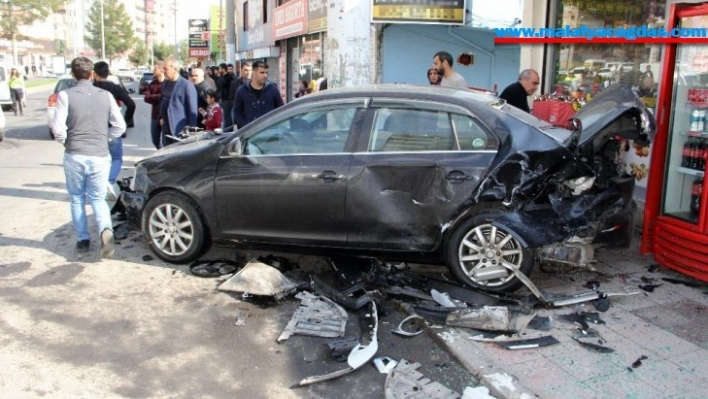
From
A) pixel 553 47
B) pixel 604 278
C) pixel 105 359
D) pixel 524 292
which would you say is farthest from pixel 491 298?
pixel 553 47

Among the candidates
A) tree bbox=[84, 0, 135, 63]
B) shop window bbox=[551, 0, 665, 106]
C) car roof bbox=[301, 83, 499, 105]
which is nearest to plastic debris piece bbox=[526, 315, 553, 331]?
car roof bbox=[301, 83, 499, 105]

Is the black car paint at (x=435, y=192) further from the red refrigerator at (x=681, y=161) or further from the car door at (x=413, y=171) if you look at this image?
the red refrigerator at (x=681, y=161)

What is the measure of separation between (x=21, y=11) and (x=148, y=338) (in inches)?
2004

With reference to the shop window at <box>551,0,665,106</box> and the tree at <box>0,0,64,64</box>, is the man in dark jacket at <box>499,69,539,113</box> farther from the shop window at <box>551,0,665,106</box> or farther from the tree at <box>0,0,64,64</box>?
the tree at <box>0,0,64,64</box>

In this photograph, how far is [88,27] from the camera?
91312mm

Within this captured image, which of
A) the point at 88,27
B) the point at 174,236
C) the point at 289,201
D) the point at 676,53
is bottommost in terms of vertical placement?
the point at 174,236

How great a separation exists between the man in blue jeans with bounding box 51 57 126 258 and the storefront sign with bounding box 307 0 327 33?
8936mm

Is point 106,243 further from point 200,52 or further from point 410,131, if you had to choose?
point 200,52

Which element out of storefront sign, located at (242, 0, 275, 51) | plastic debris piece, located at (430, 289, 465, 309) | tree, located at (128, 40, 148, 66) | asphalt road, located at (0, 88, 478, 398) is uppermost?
tree, located at (128, 40, 148, 66)

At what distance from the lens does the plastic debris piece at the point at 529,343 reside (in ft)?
13.6

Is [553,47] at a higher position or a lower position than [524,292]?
higher

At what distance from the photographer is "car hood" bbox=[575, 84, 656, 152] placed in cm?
492

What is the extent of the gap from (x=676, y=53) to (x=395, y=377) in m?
4.02

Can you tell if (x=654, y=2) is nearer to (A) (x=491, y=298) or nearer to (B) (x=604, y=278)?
(B) (x=604, y=278)
